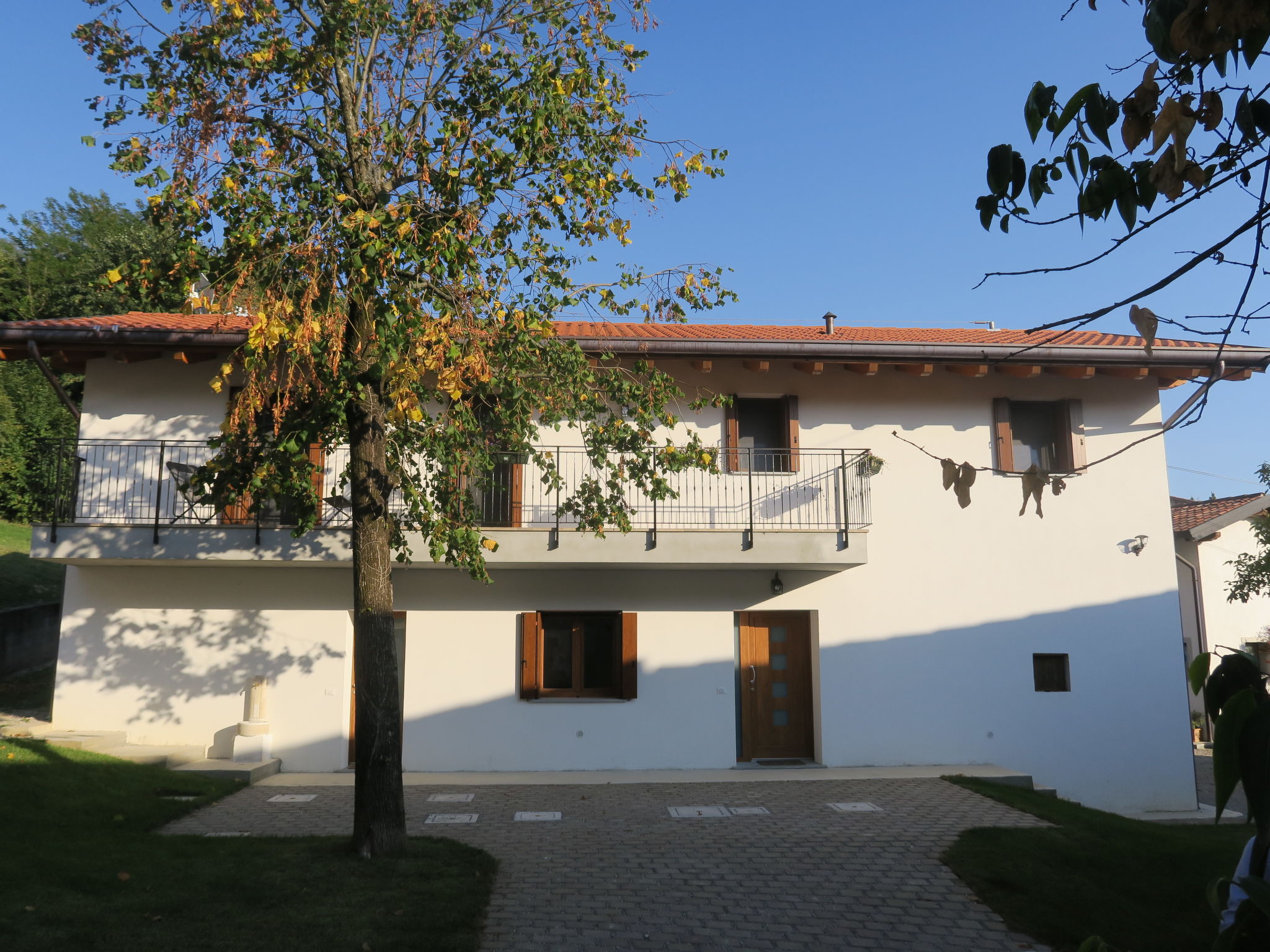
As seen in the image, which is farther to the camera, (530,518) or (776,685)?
(776,685)

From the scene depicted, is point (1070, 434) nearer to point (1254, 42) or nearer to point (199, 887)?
point (199, 887)

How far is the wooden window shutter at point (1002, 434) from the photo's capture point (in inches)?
528

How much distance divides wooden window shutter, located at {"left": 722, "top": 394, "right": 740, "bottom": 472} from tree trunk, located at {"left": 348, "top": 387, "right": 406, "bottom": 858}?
600cm

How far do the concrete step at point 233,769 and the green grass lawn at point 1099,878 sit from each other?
789cm

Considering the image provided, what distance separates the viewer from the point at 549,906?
21.7 ft

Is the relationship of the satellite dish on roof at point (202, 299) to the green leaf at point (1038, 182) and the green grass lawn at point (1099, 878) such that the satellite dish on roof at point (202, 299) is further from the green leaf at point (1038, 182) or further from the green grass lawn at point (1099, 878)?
the green grass lawn at point (1099, 878)

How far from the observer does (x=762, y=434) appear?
13578mm

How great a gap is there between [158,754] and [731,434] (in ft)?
26.9

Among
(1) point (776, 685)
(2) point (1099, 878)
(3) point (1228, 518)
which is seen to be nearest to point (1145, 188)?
(2) point (1099, 878)

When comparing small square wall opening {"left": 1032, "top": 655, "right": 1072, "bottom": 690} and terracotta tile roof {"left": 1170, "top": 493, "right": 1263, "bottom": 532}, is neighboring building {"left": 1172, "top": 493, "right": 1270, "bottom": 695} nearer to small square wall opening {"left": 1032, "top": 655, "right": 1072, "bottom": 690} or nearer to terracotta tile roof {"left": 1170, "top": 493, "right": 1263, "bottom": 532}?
terracotta tile roof {"left": 1170, "top": 493, "right": 1263, "bottom": 532}

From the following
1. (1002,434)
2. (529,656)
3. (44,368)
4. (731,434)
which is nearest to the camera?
(44,368)

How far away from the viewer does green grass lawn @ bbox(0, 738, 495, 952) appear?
5.53 metres

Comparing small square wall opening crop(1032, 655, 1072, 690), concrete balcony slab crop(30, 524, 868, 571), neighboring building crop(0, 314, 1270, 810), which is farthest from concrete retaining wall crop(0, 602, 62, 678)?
small square wall opening crop(1032, 655, 1072, 690)

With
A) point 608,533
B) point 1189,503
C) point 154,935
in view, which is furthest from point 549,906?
point 1189,503
